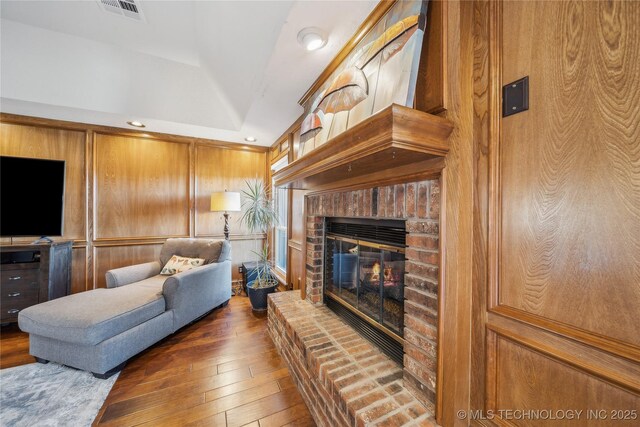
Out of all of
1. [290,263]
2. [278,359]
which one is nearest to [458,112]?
[278,359]

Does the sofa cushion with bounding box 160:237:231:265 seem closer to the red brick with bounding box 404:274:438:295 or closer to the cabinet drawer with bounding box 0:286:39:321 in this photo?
the cabinet drawer with bounding box 0:286:39:321

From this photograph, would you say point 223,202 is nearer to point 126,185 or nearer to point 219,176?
point 219,176

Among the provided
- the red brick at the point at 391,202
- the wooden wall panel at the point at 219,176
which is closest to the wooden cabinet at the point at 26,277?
the wooden wall panel at the point at 219,176

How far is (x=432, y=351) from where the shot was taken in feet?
3.26

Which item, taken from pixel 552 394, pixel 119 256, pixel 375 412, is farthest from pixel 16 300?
pixel 552 394

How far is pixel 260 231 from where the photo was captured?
400 cm

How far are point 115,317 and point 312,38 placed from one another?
2474 millimetres

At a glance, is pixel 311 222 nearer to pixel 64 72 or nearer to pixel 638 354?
pixel 638 354

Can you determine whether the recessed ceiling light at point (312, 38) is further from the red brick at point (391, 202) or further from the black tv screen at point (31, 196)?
the black tv screen at point (31, 196)

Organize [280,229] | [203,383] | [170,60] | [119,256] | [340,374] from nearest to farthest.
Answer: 1. [340,374]
2. [203,383]
3. [170,60]
4. [119,256]
5. [280,229]

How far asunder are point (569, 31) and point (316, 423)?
2.05 m

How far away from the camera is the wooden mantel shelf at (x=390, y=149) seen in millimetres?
823

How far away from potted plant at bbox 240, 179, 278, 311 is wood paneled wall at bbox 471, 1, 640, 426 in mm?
2416

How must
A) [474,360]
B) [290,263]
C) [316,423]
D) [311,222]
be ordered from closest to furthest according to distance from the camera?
[474,360], [316,423], [311,222], [290,263]
